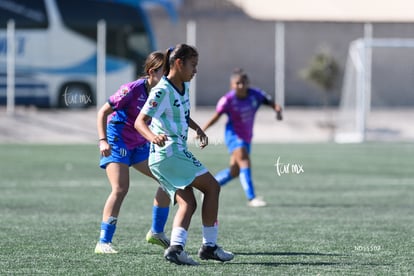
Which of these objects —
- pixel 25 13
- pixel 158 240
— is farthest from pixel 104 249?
pixel 25 13

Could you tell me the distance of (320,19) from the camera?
1620 inches

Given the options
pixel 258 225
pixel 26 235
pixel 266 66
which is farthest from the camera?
pixel 266 66

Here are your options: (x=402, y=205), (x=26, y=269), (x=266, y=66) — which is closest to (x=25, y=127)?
(x=266, y=66)

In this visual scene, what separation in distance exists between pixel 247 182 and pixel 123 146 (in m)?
4.94

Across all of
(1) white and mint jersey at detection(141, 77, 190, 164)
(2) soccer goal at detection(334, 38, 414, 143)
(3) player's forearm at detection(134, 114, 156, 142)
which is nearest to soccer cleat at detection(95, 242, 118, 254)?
(1) white and mint jersey at detection(141, 77, 190, 164)

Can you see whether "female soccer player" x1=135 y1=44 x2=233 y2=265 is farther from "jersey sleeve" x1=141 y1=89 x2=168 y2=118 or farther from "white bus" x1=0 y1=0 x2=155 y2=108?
"white bus" x1=0 y1=0 x2=155 y2=108

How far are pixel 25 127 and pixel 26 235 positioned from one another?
2261 cm

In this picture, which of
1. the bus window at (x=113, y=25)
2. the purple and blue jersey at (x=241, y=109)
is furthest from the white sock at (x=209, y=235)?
the bus window at (x=113, y=25)

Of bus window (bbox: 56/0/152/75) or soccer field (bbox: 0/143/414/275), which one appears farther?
bus window (bbox: 56/0/152/75)

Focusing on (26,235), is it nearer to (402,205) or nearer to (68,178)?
(402,205)

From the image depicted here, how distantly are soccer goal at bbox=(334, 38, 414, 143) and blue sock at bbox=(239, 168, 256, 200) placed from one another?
17909 mm

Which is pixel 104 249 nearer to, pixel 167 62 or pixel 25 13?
pixel 167 62

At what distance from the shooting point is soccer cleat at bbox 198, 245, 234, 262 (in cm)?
768

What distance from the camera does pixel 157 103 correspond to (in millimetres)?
7371
